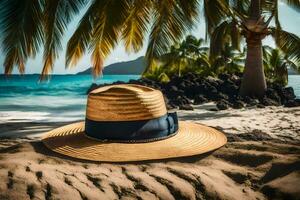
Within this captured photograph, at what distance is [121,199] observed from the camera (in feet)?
6.97

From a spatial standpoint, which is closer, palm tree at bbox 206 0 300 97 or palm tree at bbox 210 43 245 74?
palm tree at bbox 206 0 300 97

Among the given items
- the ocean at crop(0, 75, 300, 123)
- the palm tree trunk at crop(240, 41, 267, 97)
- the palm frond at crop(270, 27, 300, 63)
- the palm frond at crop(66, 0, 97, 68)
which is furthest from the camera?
the palm tree trunk at crop(240, 41, 267, 97)

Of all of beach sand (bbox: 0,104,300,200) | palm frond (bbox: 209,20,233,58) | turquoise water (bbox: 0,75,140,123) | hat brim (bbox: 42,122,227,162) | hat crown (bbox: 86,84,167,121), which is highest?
palm frond (bbox: 209,20,233,58)

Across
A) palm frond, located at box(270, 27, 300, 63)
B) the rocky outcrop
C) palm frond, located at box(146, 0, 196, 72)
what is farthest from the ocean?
palm frond, located at box(270, 27, 300, 63)

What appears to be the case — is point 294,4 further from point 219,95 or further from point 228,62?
point 228,62

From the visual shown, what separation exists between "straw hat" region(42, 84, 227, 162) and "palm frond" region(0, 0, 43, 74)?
6.76 feet

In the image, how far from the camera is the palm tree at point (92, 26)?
4270mm

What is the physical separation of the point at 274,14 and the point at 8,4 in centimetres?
815

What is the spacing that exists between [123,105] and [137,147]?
0.35 metres

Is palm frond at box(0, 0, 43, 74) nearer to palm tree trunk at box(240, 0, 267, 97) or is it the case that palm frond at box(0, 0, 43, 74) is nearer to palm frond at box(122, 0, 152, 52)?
palm frond at box(122, 0, 152, 52)

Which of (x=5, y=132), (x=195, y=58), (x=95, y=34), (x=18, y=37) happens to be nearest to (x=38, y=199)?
(x=18, y=37)

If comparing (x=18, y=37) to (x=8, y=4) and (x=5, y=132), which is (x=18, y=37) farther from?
(x=5, y=132)

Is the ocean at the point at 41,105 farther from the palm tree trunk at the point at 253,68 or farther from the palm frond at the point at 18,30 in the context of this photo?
the palm tree trunk at the point at 253,68

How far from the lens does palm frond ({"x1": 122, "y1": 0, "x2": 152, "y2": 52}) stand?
19.4 feet
